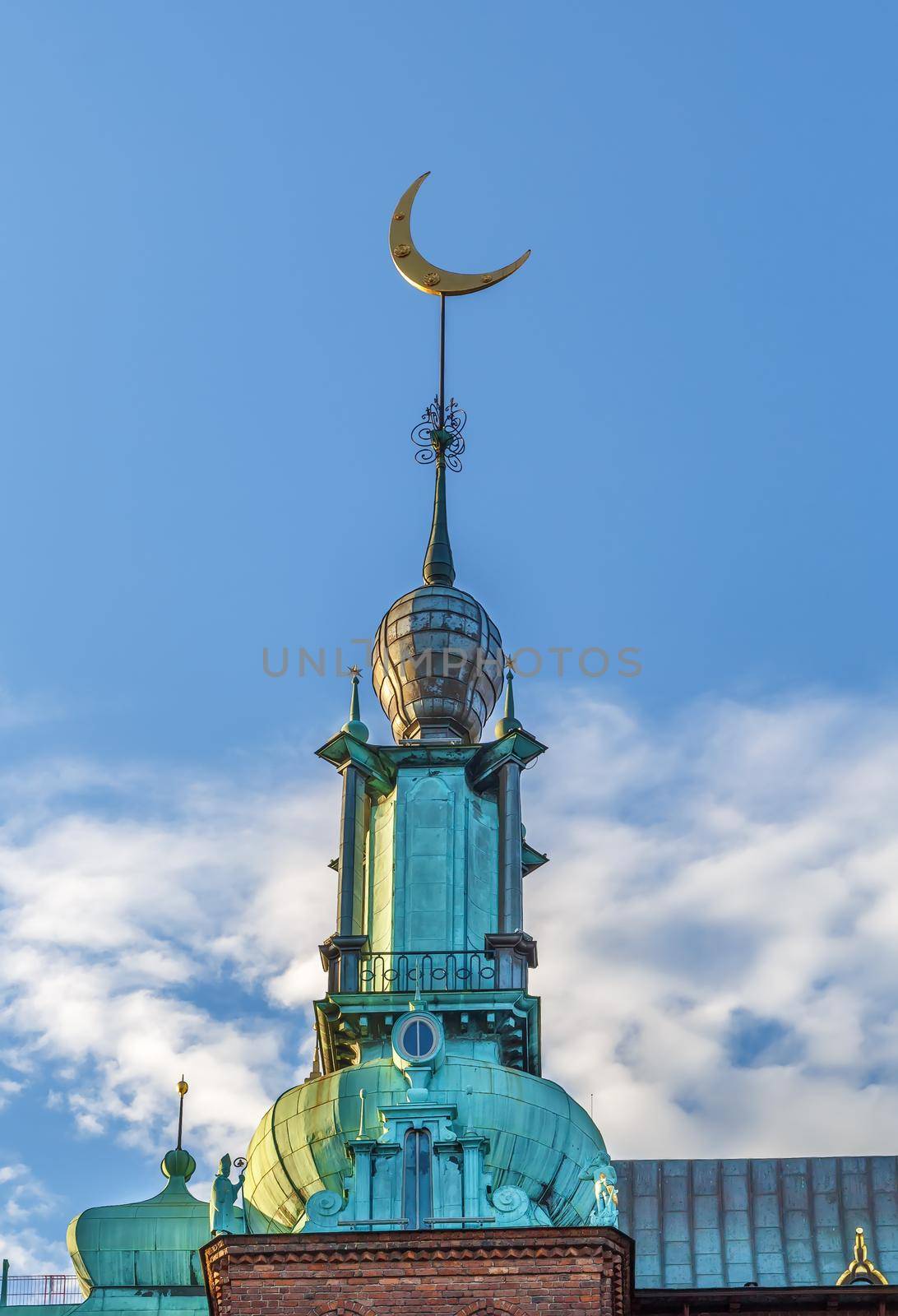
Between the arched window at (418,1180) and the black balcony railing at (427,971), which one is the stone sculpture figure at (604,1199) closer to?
the arched window at (418,1180)

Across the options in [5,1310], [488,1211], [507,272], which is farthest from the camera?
[507,272]

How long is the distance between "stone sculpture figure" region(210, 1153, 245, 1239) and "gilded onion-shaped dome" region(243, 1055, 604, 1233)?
54.0 inches

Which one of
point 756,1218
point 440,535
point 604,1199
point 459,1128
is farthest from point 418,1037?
point 440,535

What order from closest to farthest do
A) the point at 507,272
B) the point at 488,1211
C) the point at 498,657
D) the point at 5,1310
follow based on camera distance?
the point at 488,1211
the point at 5,1310
the point at 498,657
the point at 507,272

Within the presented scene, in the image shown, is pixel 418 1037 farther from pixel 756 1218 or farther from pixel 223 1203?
pixel 756 1218

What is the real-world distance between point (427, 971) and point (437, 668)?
32.9 ft

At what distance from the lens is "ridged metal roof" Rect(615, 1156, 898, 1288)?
76062mm

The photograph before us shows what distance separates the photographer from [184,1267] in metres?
74.4

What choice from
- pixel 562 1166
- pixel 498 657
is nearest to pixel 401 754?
pixel 498 657

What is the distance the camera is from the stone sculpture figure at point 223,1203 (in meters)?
66.4

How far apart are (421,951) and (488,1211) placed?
8773mm

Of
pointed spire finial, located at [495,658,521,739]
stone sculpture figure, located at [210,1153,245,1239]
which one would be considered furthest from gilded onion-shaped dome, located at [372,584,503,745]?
stone sculpture figure, located at [210,1153,245,1239]

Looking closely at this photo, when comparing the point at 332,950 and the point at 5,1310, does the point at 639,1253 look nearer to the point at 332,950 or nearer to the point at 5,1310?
the point at 332,950

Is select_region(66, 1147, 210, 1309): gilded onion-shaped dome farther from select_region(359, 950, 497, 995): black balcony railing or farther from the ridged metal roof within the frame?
the ridged metal roof
